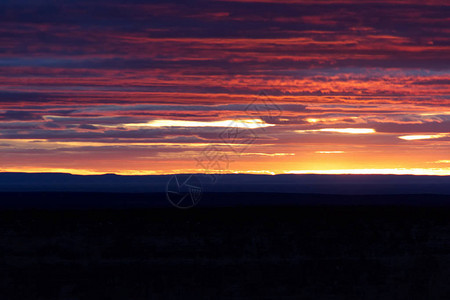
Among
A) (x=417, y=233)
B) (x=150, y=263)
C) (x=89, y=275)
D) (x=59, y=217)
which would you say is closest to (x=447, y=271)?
(x=417, y=233)

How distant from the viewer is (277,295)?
802 inches

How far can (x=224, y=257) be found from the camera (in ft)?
77.2

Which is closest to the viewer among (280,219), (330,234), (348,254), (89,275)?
Answer: (89,275)

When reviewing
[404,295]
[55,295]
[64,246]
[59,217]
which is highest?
[59,217]

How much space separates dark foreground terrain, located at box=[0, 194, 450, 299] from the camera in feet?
67.9

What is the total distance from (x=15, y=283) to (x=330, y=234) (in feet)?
36.1

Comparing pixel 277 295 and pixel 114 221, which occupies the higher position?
pixel 114 221

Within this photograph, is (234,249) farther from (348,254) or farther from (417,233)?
(417,233)

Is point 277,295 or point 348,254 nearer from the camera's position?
point 277,295

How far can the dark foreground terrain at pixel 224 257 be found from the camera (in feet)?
67.9

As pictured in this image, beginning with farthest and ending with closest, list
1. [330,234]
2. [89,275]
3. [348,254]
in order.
→ [330,234]
[348,254]
[89,275]

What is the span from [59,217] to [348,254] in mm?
11422

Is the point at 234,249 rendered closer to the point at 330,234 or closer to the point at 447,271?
the point at 330,234

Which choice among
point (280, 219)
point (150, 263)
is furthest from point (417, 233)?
point (150, 263)
